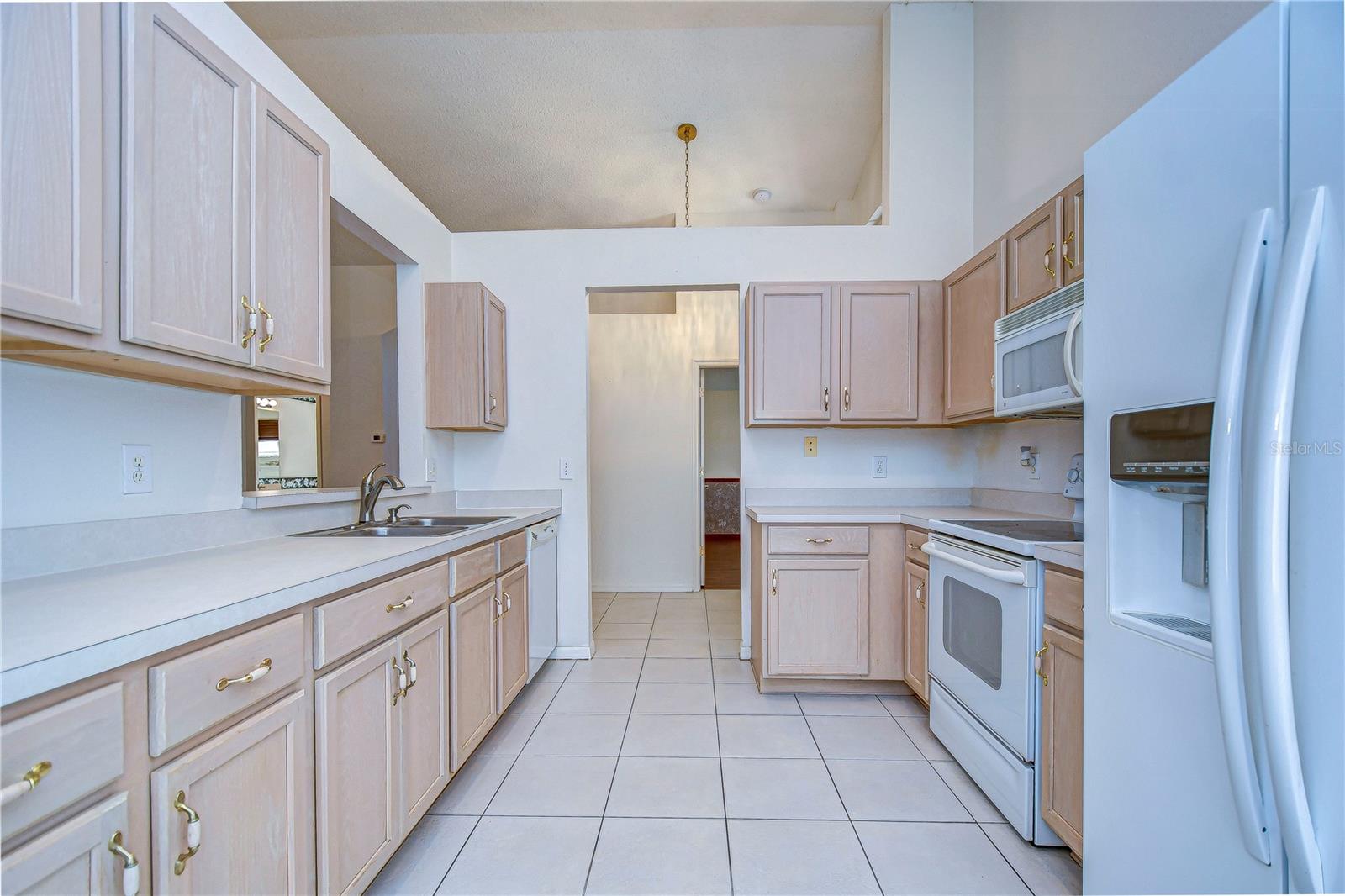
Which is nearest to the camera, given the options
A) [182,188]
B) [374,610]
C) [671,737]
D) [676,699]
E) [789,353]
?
[182,188]

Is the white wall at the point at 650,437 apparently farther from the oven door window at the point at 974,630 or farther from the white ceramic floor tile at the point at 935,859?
the white ceramic floor tile at the point at 935,859

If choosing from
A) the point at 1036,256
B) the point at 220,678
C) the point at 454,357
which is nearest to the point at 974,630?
the point at 1036,256

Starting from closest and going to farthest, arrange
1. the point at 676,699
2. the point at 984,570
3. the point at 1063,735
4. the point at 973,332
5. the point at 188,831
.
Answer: the point at 188,831 → the point at 1063,735 → the point at 984,570 → the point at 973,332 → the point at 676,699

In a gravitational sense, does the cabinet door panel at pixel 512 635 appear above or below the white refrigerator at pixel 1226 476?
below

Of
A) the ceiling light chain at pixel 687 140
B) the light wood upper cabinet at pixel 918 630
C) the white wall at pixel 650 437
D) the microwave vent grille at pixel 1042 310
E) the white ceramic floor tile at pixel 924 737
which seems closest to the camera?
the microwave vent grille at pixel 1042 310

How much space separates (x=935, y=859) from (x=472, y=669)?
1.53 meters

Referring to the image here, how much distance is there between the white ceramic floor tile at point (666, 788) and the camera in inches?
68.1

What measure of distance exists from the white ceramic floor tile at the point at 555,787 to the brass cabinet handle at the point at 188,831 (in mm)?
1051

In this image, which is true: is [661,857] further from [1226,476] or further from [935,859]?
[1226,476]

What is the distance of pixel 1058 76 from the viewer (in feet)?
7.33

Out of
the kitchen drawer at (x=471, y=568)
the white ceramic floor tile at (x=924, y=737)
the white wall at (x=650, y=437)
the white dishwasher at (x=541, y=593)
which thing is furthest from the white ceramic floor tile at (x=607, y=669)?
the white wall at (x=650, y=437)

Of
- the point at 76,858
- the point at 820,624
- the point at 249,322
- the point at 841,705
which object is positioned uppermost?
the point at 249,322

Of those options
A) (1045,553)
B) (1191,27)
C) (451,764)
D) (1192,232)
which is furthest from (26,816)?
(1191,27)

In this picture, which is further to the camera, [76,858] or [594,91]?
[594,91]
